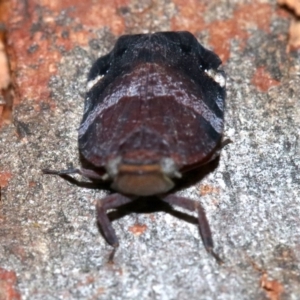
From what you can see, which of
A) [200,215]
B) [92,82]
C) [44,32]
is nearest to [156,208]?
[200,215]

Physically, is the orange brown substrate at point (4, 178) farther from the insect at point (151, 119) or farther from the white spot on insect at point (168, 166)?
the white spot on insect at point (168, 166)

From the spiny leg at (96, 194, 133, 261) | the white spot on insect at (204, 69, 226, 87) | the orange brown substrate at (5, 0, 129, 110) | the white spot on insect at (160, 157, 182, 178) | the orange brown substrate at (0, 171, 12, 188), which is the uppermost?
the white spot on insect at (204, 69, 226, 87)

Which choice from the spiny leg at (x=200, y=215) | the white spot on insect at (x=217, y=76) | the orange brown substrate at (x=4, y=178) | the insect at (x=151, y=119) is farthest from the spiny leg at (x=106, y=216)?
the white spot on insect at (x=217, y=76)

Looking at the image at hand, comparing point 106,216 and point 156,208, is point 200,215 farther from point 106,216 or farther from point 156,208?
point 106,216

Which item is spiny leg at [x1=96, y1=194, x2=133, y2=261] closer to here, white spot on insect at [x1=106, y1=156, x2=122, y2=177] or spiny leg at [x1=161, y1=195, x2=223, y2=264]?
white spot on insect at [x1=106, y1=156, x2=122, y2=177]

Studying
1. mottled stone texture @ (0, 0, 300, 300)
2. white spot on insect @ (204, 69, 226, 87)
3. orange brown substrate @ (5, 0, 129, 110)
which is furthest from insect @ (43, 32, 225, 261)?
orange brown substrate @ (5, 0, 129, 110)

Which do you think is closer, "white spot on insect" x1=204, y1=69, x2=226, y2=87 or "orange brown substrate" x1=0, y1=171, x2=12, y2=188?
"orange brown substrate" x1=0, y1=171, x2=12, y2=188
